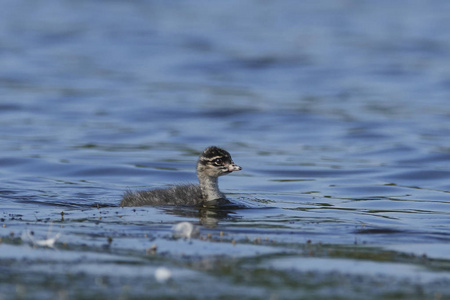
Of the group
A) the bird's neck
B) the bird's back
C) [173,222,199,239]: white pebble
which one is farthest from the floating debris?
the bird's neck

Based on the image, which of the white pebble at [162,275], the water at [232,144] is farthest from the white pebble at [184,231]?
the white pebble at [162,275]

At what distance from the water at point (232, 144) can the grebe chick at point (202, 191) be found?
0.50m

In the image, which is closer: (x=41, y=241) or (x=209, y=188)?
(x=41, y=241)

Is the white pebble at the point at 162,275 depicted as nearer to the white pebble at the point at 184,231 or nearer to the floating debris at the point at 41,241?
the floating debris at the point at 41,241

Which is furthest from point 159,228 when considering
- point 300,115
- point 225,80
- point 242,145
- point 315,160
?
point 225,80

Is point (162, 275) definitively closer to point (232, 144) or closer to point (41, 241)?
point (41, 241)

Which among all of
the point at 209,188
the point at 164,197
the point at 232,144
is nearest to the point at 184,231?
the point at 164,197

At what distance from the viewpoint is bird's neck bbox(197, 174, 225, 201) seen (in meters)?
15.1

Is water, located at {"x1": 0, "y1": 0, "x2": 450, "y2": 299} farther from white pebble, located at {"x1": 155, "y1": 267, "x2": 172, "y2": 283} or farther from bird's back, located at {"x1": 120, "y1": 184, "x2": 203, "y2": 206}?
bird's back, located at {"x1": 120, "y1": 184, "x2": 203, "y2": 206}

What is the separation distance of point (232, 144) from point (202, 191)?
30.1 ft

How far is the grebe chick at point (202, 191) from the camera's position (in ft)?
48.3

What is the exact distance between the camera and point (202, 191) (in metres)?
15.2

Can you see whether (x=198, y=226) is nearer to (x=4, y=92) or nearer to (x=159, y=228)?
(x=159, y=228)

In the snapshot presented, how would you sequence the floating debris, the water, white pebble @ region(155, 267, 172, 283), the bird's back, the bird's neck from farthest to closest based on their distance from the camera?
A: 1. the bird's neck
2. the bird's back
3. the floating debris
4. the water
5. white pebble @ region(155, 267, 172, 283)
